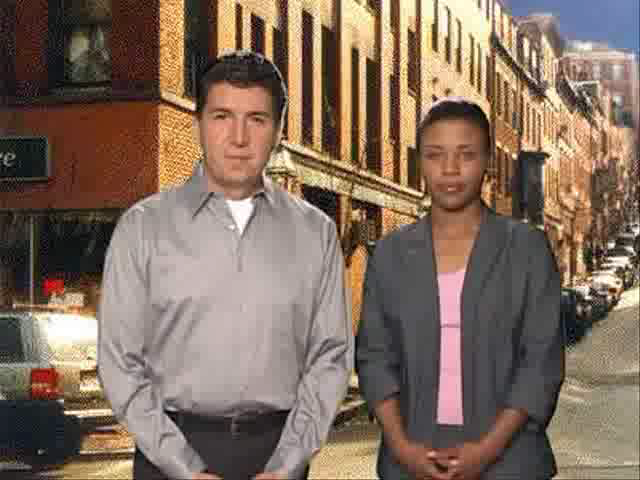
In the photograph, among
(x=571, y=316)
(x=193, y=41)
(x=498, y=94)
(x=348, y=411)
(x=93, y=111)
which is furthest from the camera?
(x=498, y=94)

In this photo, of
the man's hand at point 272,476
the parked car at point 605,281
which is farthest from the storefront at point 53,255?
the parked car at point 605,281

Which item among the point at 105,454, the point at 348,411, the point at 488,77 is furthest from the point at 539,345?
the point at 488,77

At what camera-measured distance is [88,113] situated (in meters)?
14.5

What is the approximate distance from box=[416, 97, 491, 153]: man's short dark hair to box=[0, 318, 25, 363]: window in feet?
22.2

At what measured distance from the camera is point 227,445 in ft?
10.0

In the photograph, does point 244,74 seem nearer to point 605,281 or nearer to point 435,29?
point 435,29

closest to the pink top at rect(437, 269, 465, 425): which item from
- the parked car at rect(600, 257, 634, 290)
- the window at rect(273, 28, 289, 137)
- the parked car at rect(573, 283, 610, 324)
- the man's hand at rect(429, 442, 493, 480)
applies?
the man's hand at rect(429, 442, 493, 480)

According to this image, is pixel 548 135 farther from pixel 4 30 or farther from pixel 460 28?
pixel 4 30

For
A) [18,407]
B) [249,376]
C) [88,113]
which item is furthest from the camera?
[88,113]

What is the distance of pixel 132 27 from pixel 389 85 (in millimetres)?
7361

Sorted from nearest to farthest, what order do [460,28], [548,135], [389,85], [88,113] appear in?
1. [88,113]
2. [389,85]
3. [460,28]
4. [548,135]

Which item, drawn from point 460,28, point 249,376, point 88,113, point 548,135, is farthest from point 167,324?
point 548,135

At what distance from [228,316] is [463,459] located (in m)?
0.65

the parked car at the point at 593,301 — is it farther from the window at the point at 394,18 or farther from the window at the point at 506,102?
the window at the point at 394,18
